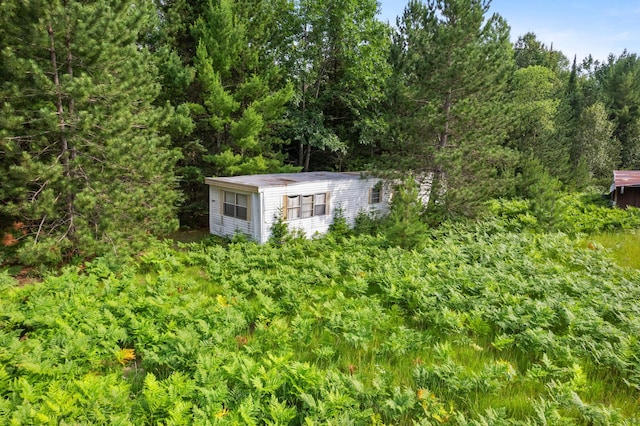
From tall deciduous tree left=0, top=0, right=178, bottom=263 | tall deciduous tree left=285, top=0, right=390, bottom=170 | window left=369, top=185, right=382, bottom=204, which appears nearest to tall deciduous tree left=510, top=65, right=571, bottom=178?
tall deciduous tree left=285, top=0, right=390, bottom=170

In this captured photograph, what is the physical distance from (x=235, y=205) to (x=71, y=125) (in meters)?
6.08

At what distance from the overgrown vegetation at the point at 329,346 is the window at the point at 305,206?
14.4ft

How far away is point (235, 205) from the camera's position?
574 inches

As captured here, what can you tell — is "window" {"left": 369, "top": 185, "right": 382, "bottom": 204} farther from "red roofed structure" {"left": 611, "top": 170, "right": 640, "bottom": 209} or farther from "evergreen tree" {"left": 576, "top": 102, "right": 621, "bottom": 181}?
"evergreen tree" {"left": 576, "top": 102, "right": 621, "bottom": 181}

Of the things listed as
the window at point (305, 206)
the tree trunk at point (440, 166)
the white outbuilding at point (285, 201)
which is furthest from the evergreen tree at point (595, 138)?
the window at point (305, 206)

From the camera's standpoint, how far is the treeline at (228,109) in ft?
30.7

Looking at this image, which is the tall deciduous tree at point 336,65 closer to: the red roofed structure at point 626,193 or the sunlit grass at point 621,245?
the sunlit grass at point 621,245

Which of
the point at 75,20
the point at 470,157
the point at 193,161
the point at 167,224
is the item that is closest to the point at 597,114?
the point at 470,157

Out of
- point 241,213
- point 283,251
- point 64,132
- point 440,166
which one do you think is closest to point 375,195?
point 440,166

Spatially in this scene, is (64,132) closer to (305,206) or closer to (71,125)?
(71,125)

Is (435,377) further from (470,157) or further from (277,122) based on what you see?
(277,122)

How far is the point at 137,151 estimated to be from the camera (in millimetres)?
10914

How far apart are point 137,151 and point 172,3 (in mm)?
10547

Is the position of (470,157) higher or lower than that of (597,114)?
lower
